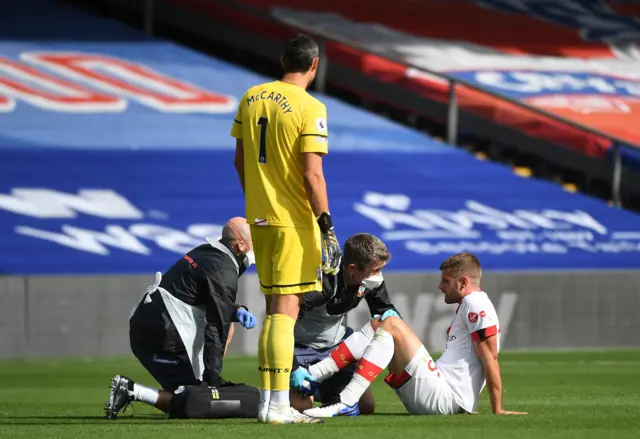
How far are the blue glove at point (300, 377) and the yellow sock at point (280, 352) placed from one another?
0.78 meters

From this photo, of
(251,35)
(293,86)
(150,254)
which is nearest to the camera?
(293,86)

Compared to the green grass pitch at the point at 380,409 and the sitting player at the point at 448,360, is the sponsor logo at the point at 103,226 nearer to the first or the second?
the green grass pitch at the point at 380,409

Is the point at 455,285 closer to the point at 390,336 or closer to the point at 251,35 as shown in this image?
→ the point at 390,336

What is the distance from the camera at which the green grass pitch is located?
6.28m

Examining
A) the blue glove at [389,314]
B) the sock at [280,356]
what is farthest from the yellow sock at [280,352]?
the blue glove at [389,314]

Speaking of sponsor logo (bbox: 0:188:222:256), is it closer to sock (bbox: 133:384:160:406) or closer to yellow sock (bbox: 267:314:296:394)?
sock (bbox: 133:384:160:406)

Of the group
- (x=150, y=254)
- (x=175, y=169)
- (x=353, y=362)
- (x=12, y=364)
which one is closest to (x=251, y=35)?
(x=175, y=169)

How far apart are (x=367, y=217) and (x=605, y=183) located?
4103 mm

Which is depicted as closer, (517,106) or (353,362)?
(353,362)

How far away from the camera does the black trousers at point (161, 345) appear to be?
7742mm

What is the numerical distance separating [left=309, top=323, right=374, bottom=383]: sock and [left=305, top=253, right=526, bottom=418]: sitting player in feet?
0.25

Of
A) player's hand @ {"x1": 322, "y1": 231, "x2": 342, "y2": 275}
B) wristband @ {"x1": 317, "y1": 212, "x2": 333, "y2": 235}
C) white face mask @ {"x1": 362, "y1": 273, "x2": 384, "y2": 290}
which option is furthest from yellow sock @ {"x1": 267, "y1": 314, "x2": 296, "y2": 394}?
white face mask @ {"x1": 362, "y1": 273, "x2": 384, "y2": 290}

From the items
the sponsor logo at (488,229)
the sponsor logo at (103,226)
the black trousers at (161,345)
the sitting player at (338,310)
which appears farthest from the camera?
the sponsor logo at (488,229)

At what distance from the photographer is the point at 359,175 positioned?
19.1 meters
